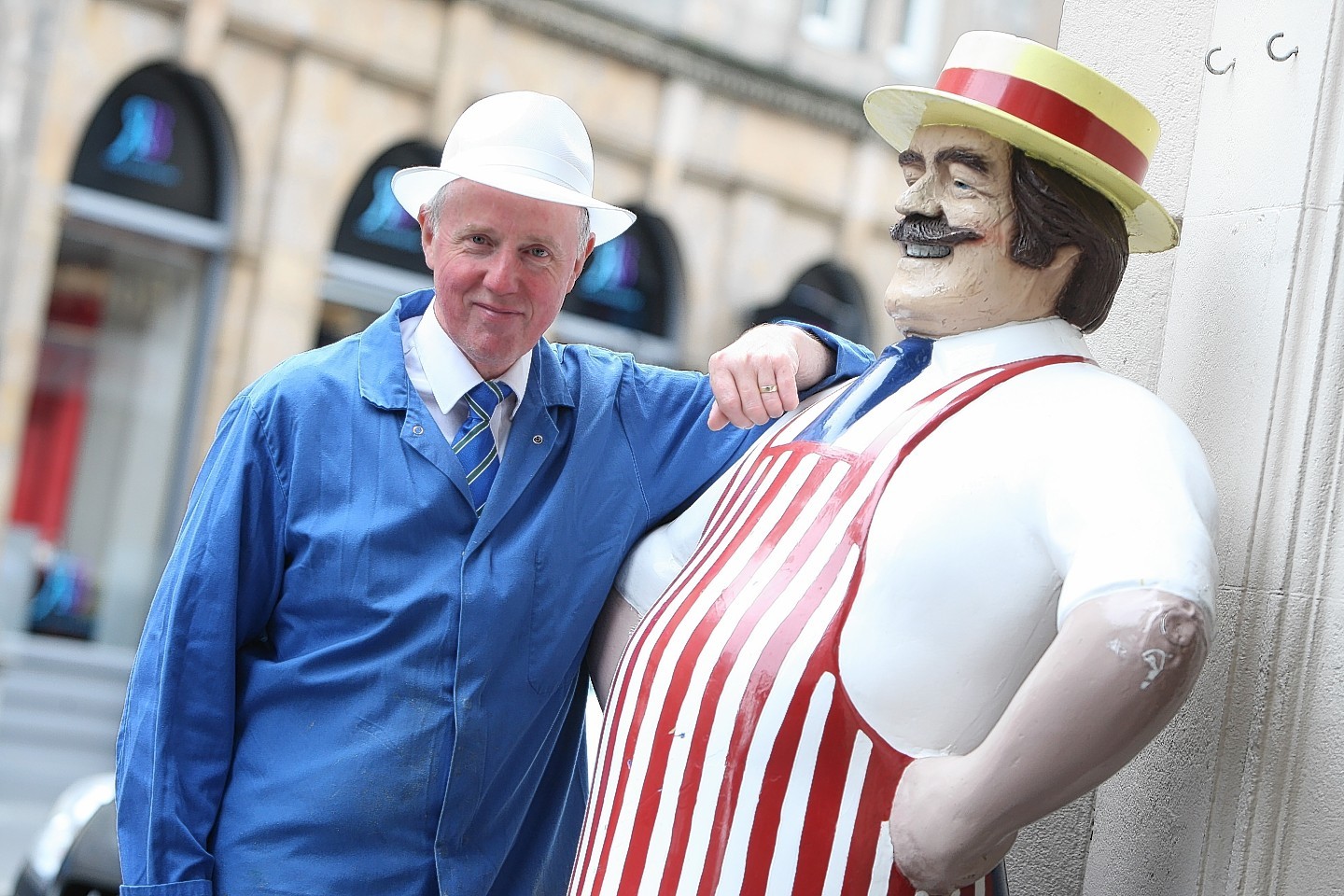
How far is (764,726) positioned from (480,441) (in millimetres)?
856

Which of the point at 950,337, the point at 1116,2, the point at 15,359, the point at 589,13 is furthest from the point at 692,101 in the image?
the point at 950,337

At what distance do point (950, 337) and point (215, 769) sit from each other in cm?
125

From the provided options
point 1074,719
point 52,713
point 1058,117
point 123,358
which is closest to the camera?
point 1074,719

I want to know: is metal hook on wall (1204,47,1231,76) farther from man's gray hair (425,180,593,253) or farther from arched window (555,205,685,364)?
arched window (555,205,685,364)

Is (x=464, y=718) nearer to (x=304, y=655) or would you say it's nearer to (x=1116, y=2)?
(x=304, y=655)

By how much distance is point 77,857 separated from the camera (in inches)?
162

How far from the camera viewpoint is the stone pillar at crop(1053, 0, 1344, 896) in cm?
206

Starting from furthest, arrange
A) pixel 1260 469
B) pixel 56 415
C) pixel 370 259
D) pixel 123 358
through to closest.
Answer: pixel 370 259 < pixel 123 358 < pixel 56 415 < pixel 1260 469

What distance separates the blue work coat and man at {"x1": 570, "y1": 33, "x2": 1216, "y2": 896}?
363mm

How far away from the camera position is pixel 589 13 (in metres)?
10.9

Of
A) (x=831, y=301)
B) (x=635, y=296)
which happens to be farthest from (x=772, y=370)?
(x=831, y=301)

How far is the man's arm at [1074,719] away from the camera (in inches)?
62.7

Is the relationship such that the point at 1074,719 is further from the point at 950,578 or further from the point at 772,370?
the point at 772,370

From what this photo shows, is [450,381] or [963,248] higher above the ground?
[963,248]
